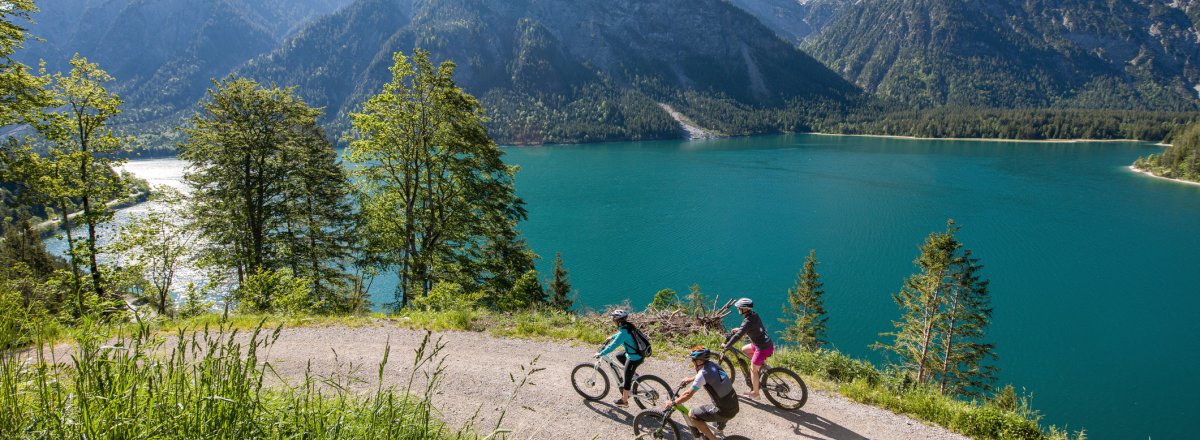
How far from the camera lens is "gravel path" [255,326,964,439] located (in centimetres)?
861

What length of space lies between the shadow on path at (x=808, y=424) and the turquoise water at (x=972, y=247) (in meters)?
30.1

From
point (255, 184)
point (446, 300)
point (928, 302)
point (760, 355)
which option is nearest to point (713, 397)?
point (760, 355)

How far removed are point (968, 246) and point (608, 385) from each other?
67941 millimetres

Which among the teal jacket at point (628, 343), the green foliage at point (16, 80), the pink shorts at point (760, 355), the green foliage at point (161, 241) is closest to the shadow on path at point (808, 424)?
the pink shorts at point (760, 355)

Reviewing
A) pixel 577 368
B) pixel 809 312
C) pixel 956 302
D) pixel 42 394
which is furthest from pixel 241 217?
pixel 956 302

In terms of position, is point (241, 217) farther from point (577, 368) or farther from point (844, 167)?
point (844, 167)

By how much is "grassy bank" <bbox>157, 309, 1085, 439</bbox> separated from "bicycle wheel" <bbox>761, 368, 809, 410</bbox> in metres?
1.22

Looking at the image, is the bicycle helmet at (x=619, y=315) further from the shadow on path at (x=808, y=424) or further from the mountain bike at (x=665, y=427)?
the shadow on path at (x=808, y=424)

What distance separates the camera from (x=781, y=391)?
9.37 metres

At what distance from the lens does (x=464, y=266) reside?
19797 mm

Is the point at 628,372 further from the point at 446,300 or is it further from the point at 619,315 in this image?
the point at 446,300

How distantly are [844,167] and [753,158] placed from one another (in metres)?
29.0

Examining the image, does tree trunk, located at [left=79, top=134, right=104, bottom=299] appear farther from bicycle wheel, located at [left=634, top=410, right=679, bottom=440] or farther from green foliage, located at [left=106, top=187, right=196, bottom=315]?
bicycle wheel, located at [left=634, top=410, right=679, bottom=440]

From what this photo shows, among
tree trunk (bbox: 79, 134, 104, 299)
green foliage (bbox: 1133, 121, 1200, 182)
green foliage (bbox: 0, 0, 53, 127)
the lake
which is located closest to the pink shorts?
green foliage (bbox: 0, 0, 53, 127)
